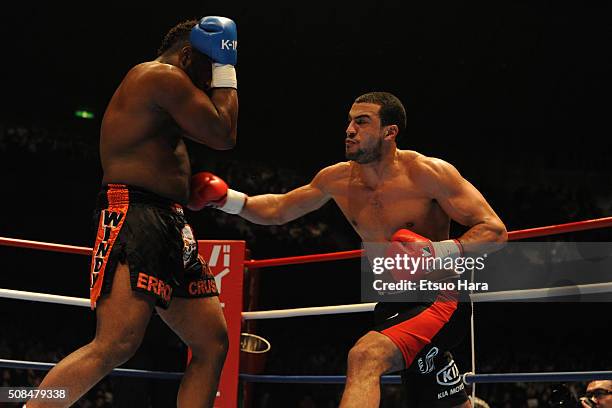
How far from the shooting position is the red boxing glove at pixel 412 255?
6.71 ft

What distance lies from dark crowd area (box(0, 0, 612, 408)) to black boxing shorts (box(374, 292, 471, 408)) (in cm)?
461

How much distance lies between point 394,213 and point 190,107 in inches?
29.4

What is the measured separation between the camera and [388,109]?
94.1 inches

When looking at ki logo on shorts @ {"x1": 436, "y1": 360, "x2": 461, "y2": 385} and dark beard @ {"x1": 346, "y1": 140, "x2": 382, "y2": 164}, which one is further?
dark beard @ {"x1": 346, "y1": 140, "x2": 382, "y2": 164}

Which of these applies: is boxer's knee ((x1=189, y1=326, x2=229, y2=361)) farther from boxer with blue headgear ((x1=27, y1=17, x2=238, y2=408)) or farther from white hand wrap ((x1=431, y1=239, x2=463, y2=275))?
white hand wrap ((x1=431, y1=239, x2=463, y2=275))

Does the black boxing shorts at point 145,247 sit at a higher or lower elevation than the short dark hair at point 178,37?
lower

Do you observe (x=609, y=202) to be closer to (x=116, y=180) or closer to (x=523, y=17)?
(x=523, y=17)

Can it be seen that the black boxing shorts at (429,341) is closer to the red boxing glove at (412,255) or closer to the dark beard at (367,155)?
the red boxing glove at (412,255)

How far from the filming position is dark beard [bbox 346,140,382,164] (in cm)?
237

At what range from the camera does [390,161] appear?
2.41m

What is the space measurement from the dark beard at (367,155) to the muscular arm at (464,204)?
14 cm

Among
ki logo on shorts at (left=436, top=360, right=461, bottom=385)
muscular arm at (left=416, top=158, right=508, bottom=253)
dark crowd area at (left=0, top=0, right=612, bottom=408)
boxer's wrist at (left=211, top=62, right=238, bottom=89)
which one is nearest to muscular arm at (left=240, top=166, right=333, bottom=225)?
muscular arm at (left=416, top=158, right=508, bottom=253)

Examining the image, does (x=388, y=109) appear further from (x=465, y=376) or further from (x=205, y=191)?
(x=465, y=376)

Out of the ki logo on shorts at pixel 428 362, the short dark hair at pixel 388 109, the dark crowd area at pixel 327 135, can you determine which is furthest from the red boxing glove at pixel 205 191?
the dark crowd area at pixel 327 135
